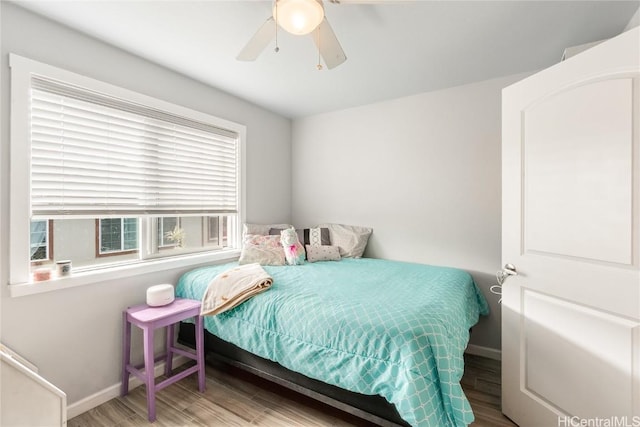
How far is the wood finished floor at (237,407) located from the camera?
173 cm

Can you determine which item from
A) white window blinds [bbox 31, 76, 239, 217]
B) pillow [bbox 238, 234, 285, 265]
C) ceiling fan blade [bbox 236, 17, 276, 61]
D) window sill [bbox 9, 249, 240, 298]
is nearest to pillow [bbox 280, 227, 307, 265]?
pillow [bbox 238, 234, 285, 265]

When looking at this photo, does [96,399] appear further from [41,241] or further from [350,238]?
[350,238]

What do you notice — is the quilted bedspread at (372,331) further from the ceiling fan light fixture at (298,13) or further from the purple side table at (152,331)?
the ceiling fan light fixture at (298,13)

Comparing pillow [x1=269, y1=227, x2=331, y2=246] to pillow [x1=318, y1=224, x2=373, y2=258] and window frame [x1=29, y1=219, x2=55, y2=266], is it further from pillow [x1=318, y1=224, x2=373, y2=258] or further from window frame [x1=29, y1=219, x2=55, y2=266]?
window frame [x1=29, y1=219, x2=55, y2=266]

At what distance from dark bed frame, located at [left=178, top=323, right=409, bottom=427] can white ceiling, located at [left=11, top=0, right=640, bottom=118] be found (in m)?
2.01

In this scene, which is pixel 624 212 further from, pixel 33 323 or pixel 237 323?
pixel 33 323

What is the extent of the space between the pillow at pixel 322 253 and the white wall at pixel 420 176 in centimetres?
45

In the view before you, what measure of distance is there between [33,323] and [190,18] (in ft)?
6.74

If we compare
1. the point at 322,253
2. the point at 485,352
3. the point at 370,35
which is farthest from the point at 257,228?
the point at 485,352

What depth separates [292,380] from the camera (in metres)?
1.75

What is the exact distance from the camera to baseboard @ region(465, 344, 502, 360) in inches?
98.3

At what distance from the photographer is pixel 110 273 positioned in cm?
197

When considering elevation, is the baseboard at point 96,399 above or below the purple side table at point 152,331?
below

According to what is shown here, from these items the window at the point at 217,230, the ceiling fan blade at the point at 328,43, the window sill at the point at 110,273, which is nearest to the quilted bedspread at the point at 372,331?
the window sill at the point at 110,273
